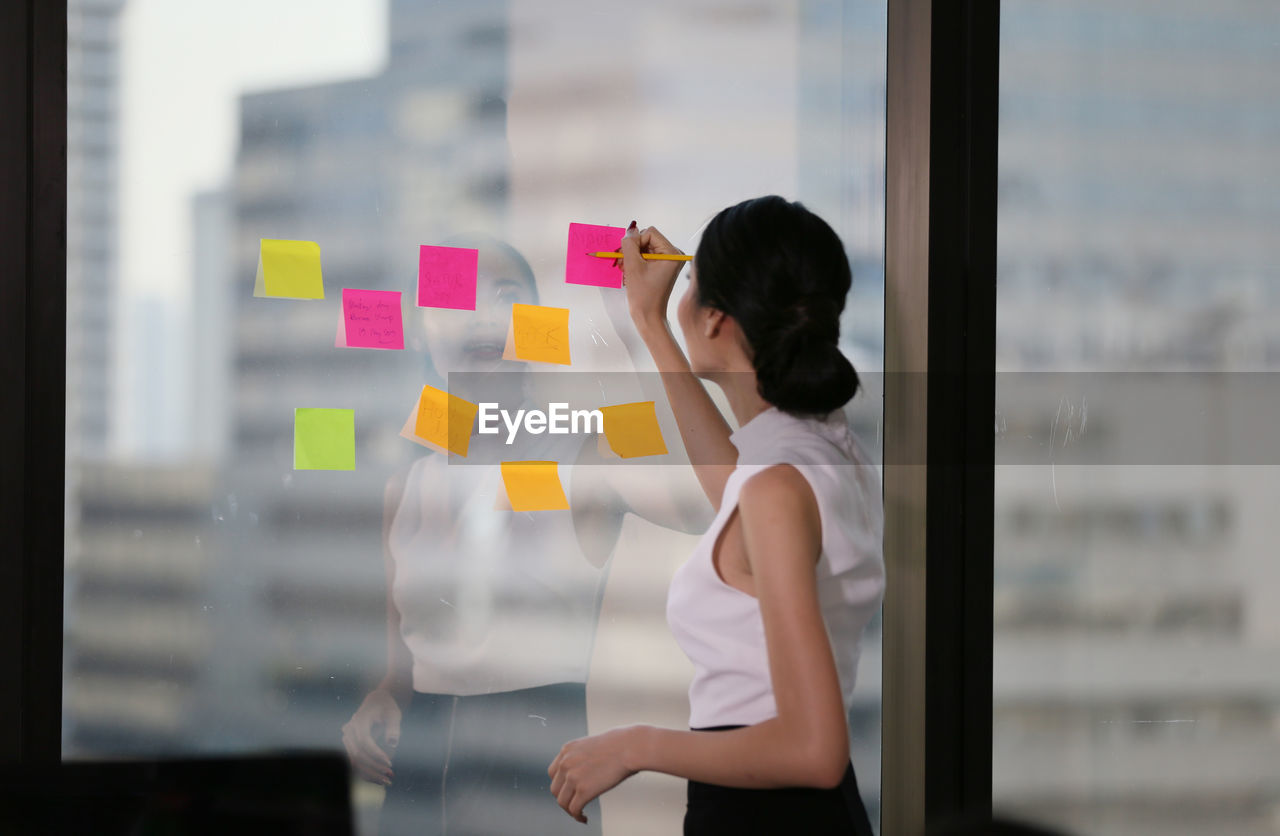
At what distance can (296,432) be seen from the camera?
4.40 feet

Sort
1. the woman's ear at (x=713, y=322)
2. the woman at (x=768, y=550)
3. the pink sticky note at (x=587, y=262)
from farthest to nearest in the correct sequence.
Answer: the pink sticky note at (x=587, y=262)
the woman's ear at (x=713, y=322)
the woman at (x=768, y=550)

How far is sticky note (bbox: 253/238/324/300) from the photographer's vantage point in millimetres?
1334

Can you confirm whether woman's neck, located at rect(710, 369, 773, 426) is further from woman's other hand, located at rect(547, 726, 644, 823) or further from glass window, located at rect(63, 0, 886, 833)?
woman's other hand, located at rect(547, 726, 644, 823)

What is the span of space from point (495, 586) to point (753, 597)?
436 millimetres

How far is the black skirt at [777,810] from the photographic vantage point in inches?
44.6

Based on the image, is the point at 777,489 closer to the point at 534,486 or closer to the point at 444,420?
→ the point at 534,486

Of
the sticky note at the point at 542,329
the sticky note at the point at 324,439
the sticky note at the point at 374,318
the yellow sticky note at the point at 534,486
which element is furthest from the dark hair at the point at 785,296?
the sticky note at the point at 324,439

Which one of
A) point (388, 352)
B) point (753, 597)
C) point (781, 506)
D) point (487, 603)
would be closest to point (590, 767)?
point (487, 603)

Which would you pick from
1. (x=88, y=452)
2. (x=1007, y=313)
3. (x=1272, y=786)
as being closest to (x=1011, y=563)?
(x=1007, y=313)

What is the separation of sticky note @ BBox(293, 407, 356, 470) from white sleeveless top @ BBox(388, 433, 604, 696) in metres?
0.12

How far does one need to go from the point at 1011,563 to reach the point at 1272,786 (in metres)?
0.51

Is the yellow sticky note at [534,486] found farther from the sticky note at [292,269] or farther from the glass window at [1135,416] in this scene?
the glass window at [1135,416]

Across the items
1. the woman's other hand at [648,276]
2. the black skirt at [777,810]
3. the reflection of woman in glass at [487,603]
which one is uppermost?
the woman's other hand at [648,276]

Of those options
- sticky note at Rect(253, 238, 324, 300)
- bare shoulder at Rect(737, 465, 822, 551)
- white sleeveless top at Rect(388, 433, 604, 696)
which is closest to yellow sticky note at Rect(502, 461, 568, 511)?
white sleeveless top at Rect(388, 433, 604, 696)
